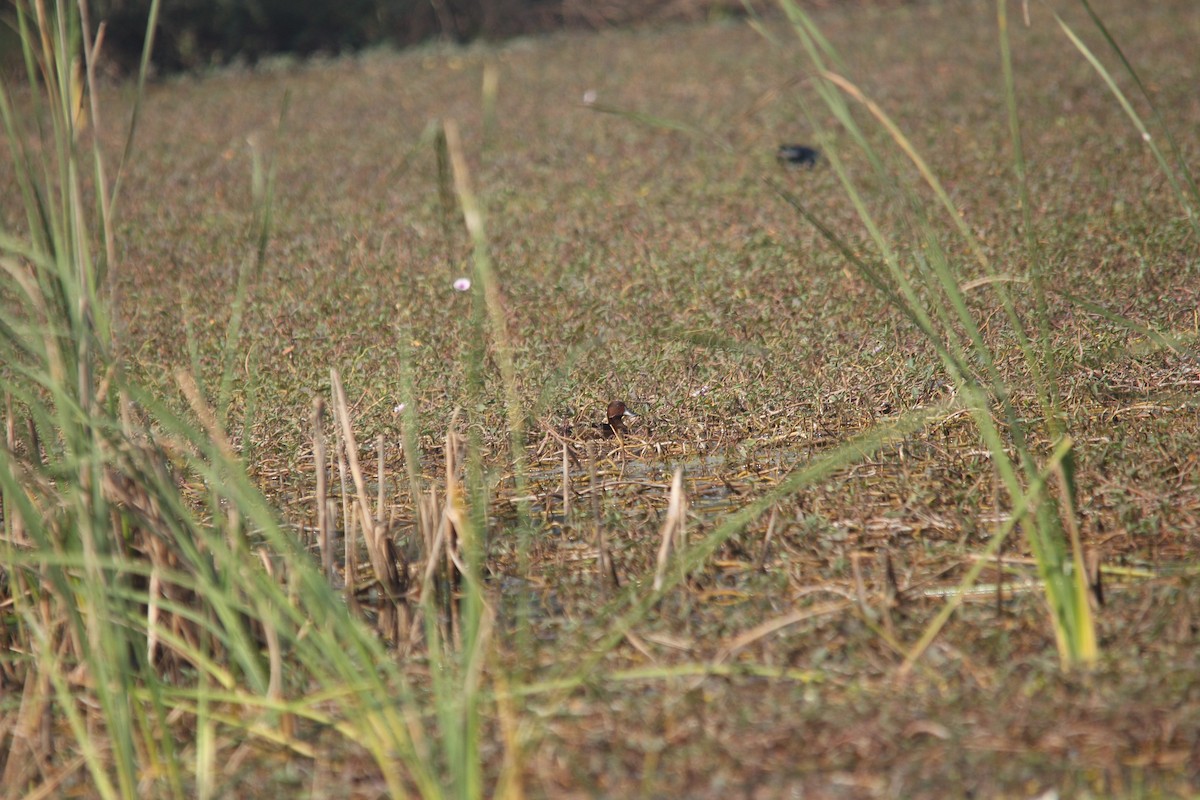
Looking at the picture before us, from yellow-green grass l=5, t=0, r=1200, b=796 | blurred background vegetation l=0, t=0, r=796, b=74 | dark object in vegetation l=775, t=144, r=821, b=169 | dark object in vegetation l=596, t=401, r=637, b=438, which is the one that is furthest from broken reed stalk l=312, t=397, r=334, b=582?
blurred background vegetation l=0, t=0, r=796, b=74

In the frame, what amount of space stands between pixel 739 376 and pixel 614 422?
428mm

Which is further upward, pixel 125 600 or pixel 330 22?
pixel 330 22

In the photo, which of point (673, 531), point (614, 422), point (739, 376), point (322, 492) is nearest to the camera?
point (322, 492)

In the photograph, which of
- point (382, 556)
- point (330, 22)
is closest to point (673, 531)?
point (382, 556)

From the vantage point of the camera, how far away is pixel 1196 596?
1891 mm

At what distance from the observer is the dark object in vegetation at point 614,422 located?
3037 millimetres

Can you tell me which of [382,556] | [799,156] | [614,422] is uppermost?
[799,156]

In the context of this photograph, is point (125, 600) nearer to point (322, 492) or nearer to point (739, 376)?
point (322, 492)

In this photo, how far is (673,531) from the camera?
218cm

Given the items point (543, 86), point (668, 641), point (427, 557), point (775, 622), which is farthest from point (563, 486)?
point (543, 86)

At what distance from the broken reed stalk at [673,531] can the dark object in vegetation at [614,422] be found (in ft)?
2.59

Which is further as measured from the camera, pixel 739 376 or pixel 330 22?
pixel 330 22

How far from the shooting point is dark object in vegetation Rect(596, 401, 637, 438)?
9.96 feet

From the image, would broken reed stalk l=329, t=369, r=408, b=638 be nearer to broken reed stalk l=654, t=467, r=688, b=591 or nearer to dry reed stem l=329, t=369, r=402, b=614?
dry reed stem l=329, t=369, r=402, b=614
